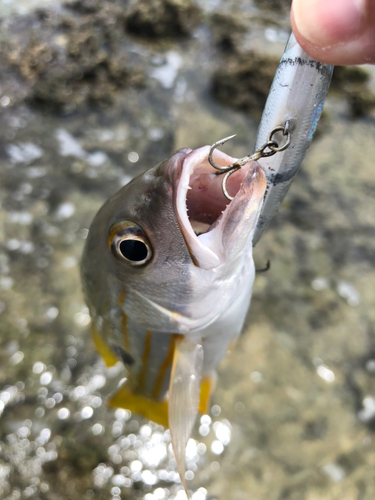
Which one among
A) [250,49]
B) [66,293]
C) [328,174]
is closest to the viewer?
[66,293]

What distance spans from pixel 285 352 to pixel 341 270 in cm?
89

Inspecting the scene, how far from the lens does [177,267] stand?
1.03 meters

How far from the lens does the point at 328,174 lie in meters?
3.63

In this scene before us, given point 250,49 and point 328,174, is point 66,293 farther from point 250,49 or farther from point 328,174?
point 250,49

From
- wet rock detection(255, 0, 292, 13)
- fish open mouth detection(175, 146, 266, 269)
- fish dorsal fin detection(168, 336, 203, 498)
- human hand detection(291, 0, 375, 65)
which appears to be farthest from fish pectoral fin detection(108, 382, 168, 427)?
wet rock detection(255, 0, 292, 13)

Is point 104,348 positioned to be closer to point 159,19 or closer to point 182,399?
point 182,399

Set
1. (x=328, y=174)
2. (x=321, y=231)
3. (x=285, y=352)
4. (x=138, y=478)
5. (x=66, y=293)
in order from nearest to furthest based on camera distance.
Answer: (x=138, y=478) < (x=285, y=352) < (x=66, y=293) < (x=321, y=231) < (x=328, y=174)

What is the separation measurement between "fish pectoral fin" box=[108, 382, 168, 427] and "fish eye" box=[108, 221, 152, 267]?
73cm

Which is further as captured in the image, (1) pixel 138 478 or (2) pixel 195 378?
(1) pixel 138 478

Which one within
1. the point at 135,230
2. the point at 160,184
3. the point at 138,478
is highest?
the point at 160,184

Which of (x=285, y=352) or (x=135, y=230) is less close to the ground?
(x=135, y=230)

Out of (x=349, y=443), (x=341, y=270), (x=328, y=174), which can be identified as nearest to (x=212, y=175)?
(x=349, y=443)

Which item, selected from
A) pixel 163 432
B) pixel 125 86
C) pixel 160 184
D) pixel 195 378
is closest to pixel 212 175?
pixel 160 184

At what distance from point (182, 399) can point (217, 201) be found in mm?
646
